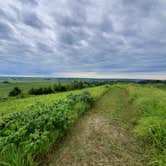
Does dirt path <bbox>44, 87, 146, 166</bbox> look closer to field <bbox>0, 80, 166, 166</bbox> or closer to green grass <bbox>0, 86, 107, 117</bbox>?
field <bbox>0, 80, 166, 166</bbox>

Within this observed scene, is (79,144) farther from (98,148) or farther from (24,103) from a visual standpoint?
(24,103)

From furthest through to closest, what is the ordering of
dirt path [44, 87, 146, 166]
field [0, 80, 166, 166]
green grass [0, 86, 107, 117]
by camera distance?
1. green grass [0, 86, 107, 117]
2. dirt path [44, 87, 146, 166]
3. field [0, 80, 166, 166]

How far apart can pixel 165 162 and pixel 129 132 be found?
85.6 inches

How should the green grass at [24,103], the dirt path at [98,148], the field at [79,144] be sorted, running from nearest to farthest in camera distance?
the field at [79,144] → the dirt path at [98,148] → the green grass at [24,103]

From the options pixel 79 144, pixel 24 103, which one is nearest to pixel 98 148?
pixel 79 144

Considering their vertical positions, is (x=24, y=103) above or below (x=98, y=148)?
below

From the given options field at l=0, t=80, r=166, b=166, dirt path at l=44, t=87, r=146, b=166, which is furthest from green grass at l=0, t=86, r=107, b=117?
dirt path at l=44, t=87, r=146, b=166

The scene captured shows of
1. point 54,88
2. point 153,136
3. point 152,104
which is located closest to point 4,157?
point 153,136

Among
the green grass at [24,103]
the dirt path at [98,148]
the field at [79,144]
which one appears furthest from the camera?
the green grass at [24,103]

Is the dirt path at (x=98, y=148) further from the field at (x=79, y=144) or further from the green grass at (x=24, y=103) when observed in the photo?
the green grass at (x=24, y=103)

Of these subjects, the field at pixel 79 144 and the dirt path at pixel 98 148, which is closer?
the field at pixel 79 144

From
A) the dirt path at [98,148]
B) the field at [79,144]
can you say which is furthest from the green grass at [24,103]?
the dirt path at [98,148]

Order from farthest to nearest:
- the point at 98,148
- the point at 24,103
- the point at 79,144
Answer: the point at 24,103 → the point at 79,144 → the point at 98,148

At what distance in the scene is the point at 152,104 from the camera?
8031 millimetres
